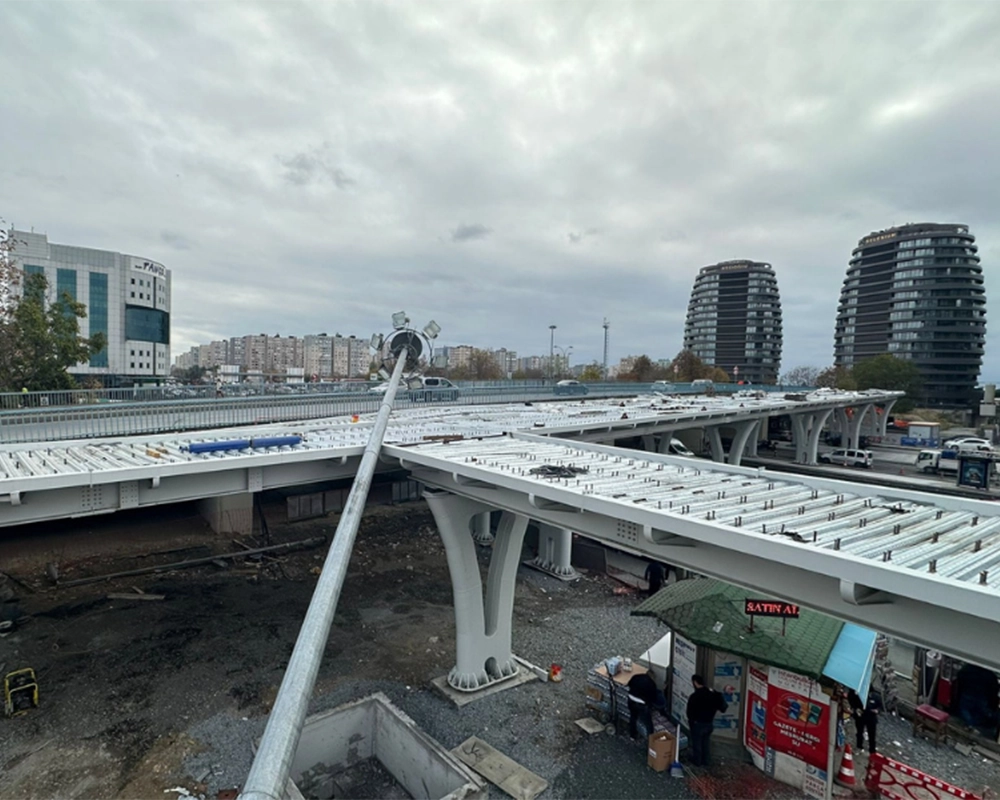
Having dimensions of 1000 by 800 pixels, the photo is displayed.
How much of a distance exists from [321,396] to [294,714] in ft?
56.8

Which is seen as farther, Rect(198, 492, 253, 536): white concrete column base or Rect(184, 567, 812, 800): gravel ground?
Rect(198, 492, 253, 536): white concrete column base

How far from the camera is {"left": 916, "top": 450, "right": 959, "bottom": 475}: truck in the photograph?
118 feet

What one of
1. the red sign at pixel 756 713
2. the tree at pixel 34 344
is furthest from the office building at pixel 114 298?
the red sign at pixel 756 713

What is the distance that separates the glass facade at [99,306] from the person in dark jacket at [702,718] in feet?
254

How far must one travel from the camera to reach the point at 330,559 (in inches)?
176

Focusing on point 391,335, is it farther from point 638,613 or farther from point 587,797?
point 587,797

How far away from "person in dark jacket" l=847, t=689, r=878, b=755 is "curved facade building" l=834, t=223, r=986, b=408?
90842 mm

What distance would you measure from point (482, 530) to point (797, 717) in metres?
12.8

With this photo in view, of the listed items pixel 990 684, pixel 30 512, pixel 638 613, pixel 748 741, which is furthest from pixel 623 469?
pixel 30 512

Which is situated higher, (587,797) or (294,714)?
(294,714)

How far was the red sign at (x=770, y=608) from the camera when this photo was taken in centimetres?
757

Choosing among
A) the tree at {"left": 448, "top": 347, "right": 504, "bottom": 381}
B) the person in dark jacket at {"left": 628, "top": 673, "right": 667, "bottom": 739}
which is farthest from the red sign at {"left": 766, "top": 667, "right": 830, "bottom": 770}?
the tree at {"left": 448, "top": 347, "right": 504, "bottom": 381}

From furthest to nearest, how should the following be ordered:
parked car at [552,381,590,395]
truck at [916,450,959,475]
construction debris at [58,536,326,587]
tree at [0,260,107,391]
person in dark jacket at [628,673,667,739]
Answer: truck at [916,450,959,475] < parked car at [552,381,590,395] < tree at [0,260,107,391] < construction debris at [58,536,326,587] < person in dark jacket at [628,673,667,739]

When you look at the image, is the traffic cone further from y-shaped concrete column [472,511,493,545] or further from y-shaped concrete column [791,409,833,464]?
y-shaped concrete column [791,409,833,464]
